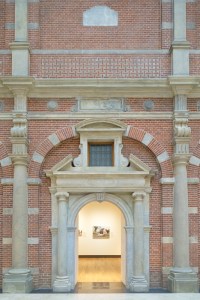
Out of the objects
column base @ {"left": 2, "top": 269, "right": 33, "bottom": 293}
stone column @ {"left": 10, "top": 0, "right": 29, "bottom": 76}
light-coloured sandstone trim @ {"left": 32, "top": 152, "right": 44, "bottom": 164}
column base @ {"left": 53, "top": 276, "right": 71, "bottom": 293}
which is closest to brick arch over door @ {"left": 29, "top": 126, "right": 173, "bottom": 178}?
light-coloured sandstone trim @ {"left": 32, "top": 152, "right": 44, "bottom": 164}

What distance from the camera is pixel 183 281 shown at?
12.4 metres

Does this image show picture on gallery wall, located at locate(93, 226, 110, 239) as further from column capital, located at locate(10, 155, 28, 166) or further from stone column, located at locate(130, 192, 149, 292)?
column capital, located at locate(10, 155, 28, 166)

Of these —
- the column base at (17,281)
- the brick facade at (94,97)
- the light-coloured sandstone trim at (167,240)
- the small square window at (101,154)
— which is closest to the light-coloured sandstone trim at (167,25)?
the brick facade at (94,97)

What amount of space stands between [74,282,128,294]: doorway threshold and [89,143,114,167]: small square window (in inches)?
140

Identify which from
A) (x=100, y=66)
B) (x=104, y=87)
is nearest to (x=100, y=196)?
(x=104, y=87)

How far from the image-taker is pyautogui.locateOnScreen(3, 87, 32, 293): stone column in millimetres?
12375

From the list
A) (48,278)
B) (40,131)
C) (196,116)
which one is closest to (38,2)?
(40,131)

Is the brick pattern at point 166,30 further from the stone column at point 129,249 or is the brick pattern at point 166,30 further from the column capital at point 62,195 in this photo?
the stone column at point 129,249

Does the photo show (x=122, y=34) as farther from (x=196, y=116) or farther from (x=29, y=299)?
(x=29, y=299)

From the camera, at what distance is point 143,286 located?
12.7 metres

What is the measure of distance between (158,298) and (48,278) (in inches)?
128

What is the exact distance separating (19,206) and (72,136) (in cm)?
252

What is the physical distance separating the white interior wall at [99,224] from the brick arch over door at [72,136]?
783cm

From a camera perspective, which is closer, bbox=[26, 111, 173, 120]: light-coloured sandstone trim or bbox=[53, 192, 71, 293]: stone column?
bbox=[53, 192, 71, 293]: stone column
